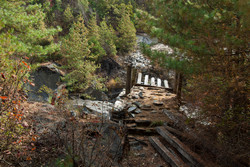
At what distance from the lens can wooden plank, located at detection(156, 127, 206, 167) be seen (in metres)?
3.49

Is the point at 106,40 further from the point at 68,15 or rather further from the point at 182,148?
the point at 182,148

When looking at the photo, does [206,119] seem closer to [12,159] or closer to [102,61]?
[12,159]

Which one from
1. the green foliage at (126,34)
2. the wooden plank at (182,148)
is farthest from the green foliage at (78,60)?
the wooden plank at (182,148)

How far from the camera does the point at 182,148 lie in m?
3.96

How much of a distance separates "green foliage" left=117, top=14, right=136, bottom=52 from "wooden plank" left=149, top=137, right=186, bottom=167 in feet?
44.4

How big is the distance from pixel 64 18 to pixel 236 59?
18311 mm

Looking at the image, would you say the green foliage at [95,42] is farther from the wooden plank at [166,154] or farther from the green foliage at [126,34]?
the wooden plank at [166,154]

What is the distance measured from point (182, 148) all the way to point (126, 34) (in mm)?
14920

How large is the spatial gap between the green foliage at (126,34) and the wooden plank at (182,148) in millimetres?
13339

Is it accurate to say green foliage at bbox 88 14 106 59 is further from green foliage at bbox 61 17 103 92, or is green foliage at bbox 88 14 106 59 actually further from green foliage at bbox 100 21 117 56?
green foliage at bbox 61 17 103 92

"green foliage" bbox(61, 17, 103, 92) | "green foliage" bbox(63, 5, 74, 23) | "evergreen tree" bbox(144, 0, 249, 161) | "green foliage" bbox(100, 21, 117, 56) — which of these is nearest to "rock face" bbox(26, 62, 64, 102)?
"green foliage" bbox(61, 17, 103, 92)

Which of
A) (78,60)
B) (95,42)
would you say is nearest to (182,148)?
(78,60)

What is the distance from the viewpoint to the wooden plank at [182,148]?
349 cm

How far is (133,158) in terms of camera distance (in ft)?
14.6
